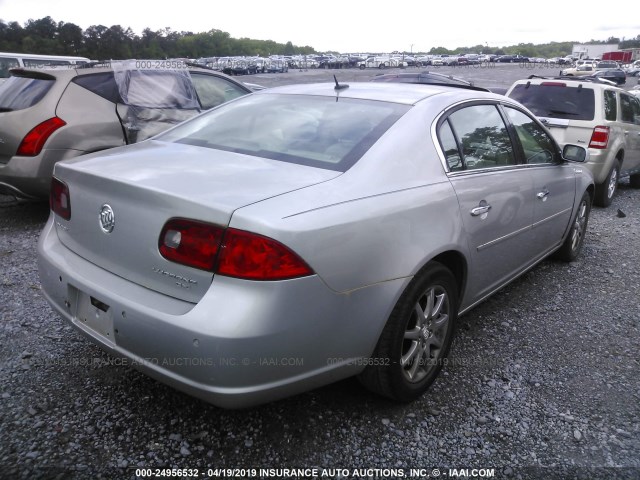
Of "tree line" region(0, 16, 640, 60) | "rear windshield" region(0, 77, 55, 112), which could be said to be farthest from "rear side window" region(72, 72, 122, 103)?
"tree line" region(0, 16, 640, 60)

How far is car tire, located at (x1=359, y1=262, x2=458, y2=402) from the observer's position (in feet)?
7.78

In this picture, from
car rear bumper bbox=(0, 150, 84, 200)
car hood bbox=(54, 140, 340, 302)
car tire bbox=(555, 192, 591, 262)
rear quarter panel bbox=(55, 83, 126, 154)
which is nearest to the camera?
car hood bbox=(54, 140, 340, 302)

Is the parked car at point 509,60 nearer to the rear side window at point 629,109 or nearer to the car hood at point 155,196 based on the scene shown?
the rear side window at point 629,109

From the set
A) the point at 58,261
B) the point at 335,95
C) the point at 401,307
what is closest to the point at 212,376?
the point at 401,307

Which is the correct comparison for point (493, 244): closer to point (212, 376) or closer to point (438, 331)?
point (438, 331)

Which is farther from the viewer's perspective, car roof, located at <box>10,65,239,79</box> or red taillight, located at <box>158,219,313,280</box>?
car roof, located at <box>10,65,239,79</box>

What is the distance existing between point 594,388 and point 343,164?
187 centimetres

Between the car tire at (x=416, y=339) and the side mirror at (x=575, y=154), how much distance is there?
2.07 meters

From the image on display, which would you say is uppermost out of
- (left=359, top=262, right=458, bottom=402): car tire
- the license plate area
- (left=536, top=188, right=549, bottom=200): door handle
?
(left=536, top=188, right=549, bottom=200): door handle

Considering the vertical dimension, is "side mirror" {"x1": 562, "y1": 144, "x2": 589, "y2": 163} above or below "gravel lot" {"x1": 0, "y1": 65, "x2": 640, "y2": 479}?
above

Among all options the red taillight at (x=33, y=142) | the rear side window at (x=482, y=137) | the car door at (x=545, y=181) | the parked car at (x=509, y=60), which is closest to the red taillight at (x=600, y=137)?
the car door at (x=545, y=181)

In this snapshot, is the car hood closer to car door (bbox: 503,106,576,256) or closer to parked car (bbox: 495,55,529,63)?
car door (bbox: 503,106,576,256)

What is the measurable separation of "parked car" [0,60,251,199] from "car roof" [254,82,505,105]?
268cm

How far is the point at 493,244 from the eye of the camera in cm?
312
